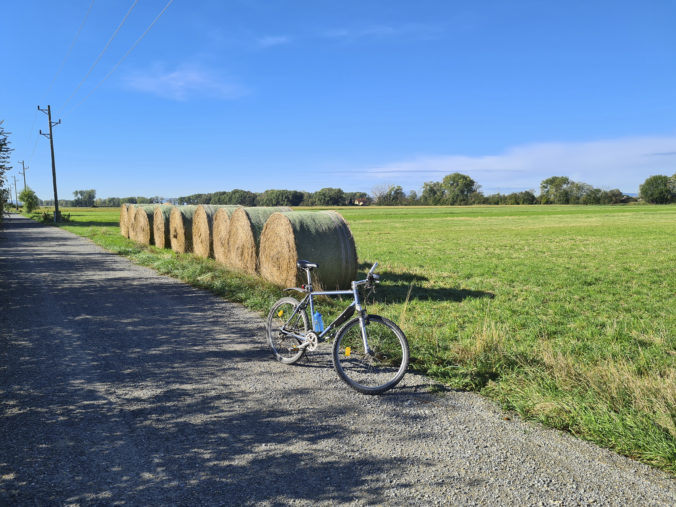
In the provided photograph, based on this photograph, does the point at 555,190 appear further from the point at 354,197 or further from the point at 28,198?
the point at 28,198

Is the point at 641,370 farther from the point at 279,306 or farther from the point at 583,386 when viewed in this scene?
the point at 279,306

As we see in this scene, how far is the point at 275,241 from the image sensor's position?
1102 cm

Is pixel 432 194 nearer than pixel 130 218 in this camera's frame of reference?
No

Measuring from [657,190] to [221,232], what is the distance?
416 ft

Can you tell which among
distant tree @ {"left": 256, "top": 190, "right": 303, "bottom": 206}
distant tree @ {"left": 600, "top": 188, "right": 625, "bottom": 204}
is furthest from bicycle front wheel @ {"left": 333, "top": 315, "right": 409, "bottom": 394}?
distant tree @ {"left": 600, "top": 188, "right": 625, "bottom": 204}

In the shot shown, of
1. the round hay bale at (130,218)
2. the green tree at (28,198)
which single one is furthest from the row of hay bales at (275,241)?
the green tree at (28,198)

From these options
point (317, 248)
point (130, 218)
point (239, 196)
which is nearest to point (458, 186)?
point (239, 196)

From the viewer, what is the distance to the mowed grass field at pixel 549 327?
416cm

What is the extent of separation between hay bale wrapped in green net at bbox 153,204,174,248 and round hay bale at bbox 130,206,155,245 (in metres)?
0.61

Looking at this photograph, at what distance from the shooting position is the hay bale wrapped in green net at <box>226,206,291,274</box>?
12414 millimetres

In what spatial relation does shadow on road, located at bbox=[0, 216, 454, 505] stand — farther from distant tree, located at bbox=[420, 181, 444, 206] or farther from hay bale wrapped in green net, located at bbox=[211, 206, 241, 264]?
distant tree, located at bbox=[420, 181, 444, 206]

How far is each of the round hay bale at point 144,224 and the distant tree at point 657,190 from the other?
402ft

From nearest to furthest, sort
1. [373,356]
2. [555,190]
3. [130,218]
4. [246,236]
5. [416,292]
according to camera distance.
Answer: [373,356]
[416,292]
[246,236]
[130,218]
[555,190]

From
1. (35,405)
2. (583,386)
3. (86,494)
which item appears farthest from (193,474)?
(583,386)
